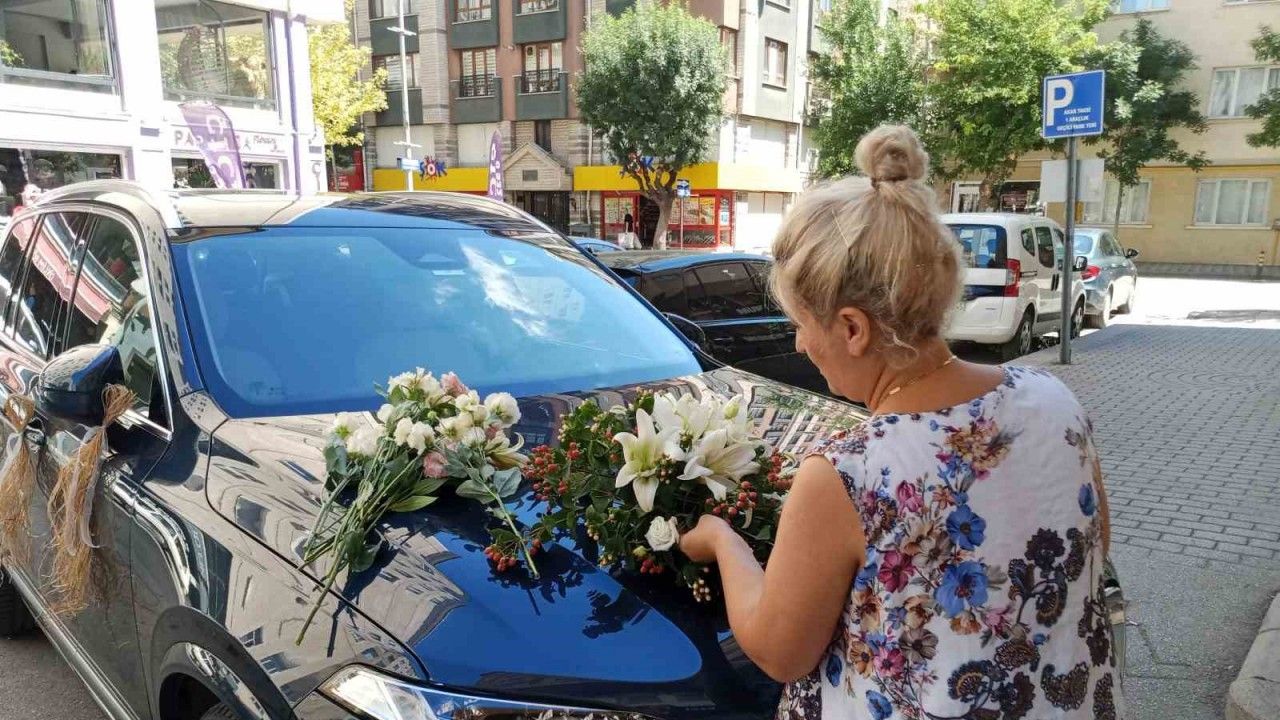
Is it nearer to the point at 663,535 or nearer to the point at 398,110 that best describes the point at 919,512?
the point at 663,535

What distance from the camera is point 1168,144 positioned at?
1157 inches

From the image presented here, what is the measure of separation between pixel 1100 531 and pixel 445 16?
38314mm

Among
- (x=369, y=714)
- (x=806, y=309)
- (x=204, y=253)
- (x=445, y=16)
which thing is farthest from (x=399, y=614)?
(x=445, y=16)

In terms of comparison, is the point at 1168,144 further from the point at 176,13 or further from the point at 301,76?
the point at 176,13

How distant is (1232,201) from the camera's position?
3081 centimetres

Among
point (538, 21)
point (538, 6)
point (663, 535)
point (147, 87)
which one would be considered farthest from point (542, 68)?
point (663, 535)

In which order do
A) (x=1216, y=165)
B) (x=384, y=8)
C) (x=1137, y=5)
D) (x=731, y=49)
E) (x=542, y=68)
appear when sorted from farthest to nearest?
(x=384, y=8), (x=542, y=68), (x=731, y=49), (x=1137, y=5), (x=1216, y=165)

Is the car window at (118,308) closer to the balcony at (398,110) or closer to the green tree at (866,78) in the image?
the green tree at (866,78)

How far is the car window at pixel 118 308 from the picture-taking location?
7.76 ft

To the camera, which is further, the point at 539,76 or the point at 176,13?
the point at 539,76

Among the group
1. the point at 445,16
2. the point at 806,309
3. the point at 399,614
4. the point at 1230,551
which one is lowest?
the point at 1230,551

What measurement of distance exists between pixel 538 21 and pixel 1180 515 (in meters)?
32.4

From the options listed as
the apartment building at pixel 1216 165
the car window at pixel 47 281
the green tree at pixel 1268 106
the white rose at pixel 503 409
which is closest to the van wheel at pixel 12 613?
the car window at pixel 47 281

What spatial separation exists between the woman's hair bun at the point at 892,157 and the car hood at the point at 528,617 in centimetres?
84
